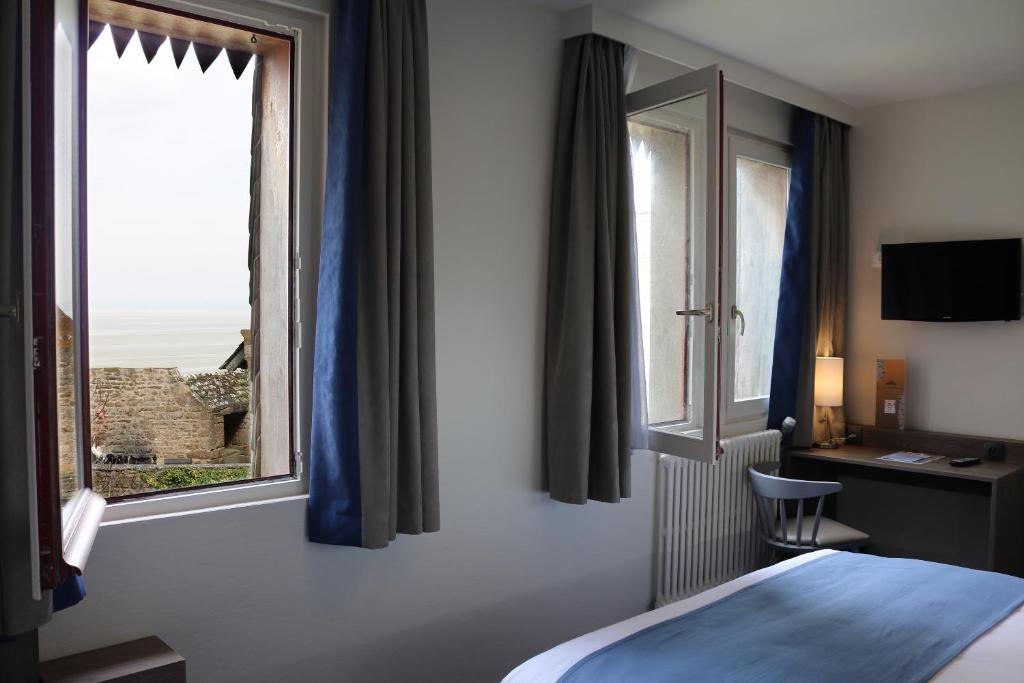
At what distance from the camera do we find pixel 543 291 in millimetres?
3076

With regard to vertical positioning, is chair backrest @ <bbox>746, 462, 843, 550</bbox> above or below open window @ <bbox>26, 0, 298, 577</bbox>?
below

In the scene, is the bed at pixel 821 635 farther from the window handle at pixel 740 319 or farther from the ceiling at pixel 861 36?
the ceiling at pixel 861 36

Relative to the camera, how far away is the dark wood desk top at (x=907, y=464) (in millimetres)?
3631

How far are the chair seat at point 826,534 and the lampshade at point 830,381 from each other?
0.66 m

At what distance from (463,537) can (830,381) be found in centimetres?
243

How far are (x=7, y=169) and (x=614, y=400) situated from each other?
7.07 ft

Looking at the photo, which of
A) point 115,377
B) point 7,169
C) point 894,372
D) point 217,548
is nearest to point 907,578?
point 894,372

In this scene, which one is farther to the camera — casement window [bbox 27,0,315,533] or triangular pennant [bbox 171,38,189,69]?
Result: triangular pennant [bbox 171,38,189,69]

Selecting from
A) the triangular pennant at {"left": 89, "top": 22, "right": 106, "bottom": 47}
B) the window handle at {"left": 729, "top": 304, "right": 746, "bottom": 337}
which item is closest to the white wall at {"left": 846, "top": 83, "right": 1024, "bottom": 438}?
the window handle at {"left": 729, "top": 304, "right": 746, "bottom": 337}

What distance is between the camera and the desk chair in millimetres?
3547

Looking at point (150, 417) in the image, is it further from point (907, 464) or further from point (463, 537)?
point (907, 464)

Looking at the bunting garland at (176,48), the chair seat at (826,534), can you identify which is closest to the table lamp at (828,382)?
the chair seat at (826,534)

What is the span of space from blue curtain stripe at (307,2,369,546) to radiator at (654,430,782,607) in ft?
Result: 5.30

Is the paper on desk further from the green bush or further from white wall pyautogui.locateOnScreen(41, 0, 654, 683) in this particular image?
the green bush
